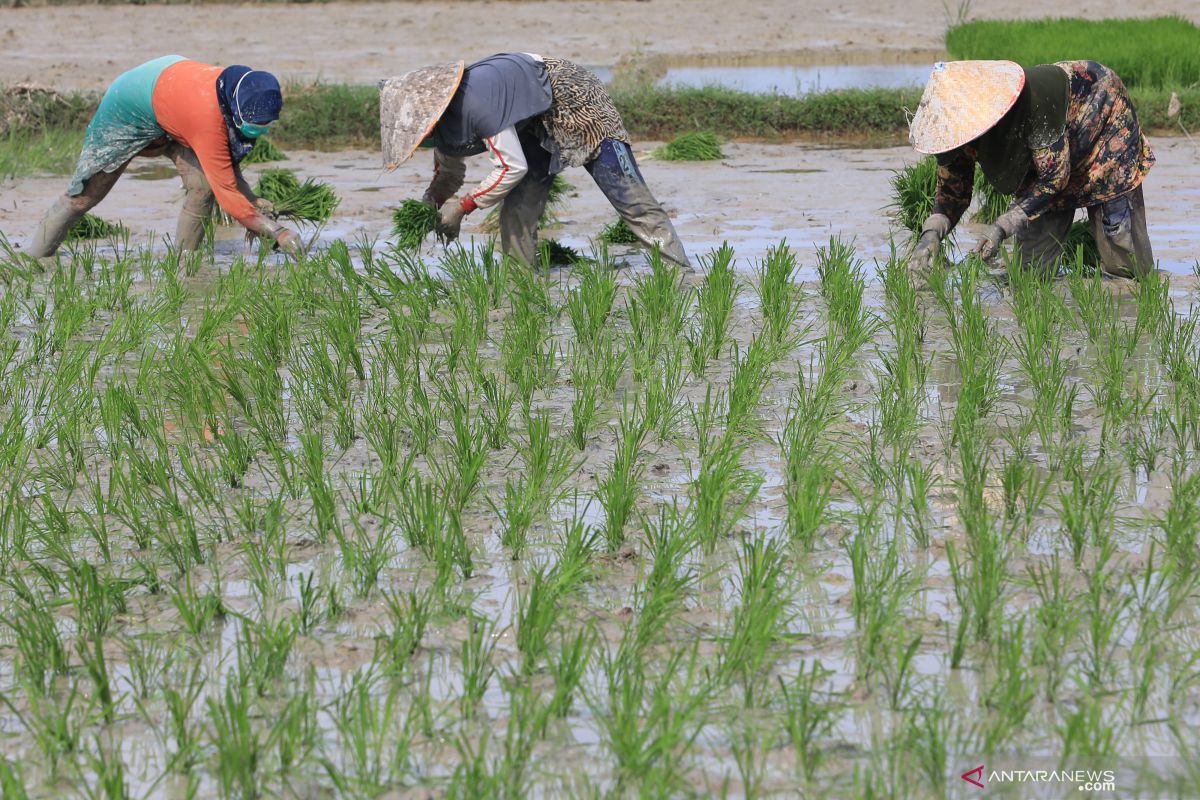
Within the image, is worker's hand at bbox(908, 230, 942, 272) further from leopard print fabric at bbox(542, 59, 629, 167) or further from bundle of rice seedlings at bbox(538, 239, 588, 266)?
bundle of rice seedlings at bbox(538, 239, 588, 266)

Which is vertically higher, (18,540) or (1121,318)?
(18,540)

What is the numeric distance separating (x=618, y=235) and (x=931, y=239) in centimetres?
170

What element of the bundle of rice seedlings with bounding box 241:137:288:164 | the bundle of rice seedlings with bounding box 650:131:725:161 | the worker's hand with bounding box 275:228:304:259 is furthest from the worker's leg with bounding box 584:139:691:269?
the bundle of rice seedlings with bounding box 241:137:288:164

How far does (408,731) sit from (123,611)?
830 mm

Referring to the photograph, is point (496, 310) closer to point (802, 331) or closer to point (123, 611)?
point (802, 331)

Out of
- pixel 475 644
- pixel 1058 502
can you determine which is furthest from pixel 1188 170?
pixel 475 644

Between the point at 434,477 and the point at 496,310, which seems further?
the point at 496,310

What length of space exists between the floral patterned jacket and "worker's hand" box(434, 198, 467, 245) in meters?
1.68

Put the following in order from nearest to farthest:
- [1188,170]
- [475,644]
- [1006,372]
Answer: [475,644] → [1006,372] → [1188,170]

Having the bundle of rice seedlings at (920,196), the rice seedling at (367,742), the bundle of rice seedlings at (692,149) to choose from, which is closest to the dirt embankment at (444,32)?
the bundle of rice seedlings at (692,149)

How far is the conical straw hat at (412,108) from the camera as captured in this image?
495cm

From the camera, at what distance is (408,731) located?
223cm

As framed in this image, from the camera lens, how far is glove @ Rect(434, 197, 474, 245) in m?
5.24

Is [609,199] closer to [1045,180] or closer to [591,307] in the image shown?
[591,307]
